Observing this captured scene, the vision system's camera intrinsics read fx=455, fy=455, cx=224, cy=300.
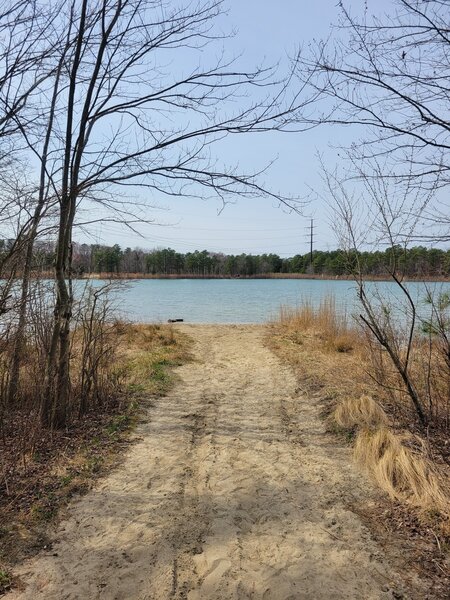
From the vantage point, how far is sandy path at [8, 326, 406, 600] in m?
2.59

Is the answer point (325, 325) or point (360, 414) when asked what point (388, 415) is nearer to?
point (360, 414)

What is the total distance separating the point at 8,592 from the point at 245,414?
12.3 ft

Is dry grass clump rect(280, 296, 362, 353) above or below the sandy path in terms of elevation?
above

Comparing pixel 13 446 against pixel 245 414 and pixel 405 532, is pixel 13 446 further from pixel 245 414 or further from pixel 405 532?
pixel 405 532

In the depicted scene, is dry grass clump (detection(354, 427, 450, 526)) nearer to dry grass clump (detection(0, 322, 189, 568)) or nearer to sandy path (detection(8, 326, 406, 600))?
sandy path (detection(8, 326, 406, 600))

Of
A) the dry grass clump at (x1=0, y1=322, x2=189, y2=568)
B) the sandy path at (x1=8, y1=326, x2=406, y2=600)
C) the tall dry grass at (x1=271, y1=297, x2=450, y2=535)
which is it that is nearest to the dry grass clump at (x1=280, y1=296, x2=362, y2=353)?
the tall dry grass at (x1=271, y1=297, x2=450, y2=535)

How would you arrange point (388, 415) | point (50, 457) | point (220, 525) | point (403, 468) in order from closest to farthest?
1. point (220, 525)
2. point (403, 468)
3. point (50, 457)
4. point (388, 415)

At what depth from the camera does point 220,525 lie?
10.6 feet

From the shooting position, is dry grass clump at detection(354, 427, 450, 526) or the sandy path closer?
the sandy path

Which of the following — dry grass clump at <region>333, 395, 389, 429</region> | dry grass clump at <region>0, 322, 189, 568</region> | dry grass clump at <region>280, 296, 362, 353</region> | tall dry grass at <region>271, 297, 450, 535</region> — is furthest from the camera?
dry grass clump at <region>280, 296, 362, 353</region>

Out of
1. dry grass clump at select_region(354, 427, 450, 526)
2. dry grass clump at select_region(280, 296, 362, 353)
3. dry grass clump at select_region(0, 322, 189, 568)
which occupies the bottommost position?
dry grass clump at select_region(0, 322, 189, 568)

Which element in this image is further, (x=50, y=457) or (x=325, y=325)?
(x=325, y=325)

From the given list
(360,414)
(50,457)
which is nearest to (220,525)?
(50,457)

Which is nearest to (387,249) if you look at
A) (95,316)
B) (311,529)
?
(311,529)
